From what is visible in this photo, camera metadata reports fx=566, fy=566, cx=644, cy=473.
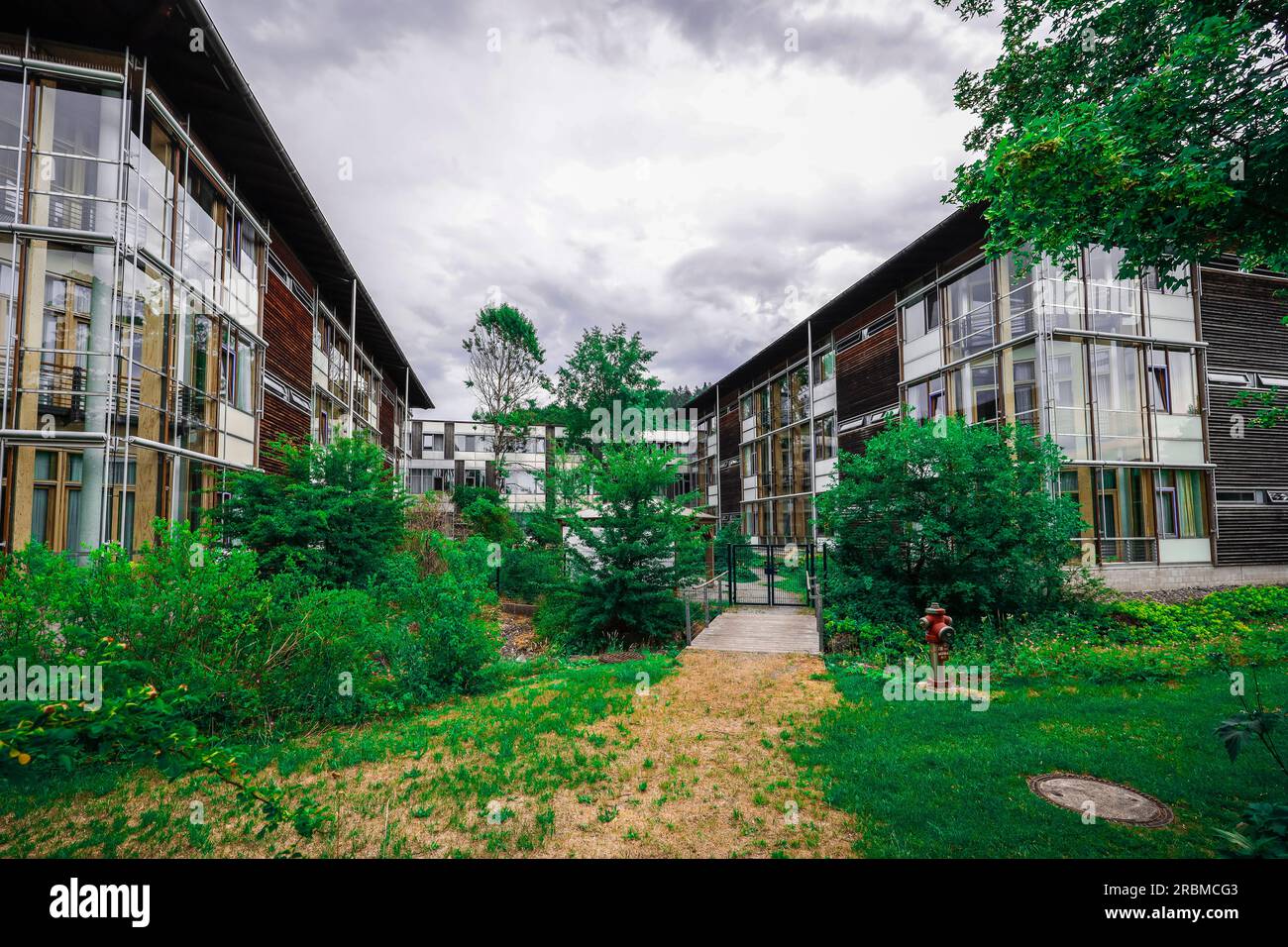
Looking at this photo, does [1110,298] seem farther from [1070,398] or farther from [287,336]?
[287,336]

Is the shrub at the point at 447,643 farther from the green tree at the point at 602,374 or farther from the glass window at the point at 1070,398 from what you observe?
the green tree at the point at 602,374

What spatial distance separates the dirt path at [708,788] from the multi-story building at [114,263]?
32.3 ft

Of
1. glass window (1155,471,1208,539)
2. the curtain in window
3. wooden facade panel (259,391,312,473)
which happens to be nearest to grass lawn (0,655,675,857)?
wooden facade panel (259,391,312,473)

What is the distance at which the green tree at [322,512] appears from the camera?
10.7 meters

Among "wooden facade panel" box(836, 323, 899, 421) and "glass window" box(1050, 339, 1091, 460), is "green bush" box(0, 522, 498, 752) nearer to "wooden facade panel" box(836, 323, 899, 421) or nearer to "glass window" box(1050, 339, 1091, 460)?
"glass window" box(1050, 339, 1091, 460)

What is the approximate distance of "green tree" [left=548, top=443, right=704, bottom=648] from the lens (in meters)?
11.6

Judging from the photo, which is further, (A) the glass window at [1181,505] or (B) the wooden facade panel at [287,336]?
(B) the wooden facade panel at [287,336]

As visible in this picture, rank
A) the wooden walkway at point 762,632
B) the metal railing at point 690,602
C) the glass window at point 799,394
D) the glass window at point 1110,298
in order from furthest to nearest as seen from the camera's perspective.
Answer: the glass window at point 799,394 → the glass window at point 1110,298 → the metal railing at point 690,602 → the wooden walkway at point 762,632

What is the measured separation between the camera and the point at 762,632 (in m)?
11.7

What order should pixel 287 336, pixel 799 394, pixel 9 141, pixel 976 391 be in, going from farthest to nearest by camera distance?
pixel 799 394
pixel 976 391
pixel 287 336
pixel 9 141

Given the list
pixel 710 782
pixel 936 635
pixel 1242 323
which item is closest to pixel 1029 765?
pixel 936 635

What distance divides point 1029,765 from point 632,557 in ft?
24.6

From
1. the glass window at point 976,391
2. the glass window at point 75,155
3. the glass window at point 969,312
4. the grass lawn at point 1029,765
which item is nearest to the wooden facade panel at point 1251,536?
the glass window at point 976,391

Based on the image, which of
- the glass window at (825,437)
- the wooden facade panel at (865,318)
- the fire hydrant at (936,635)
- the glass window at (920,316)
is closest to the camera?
the fire hydrant at (936,635)
